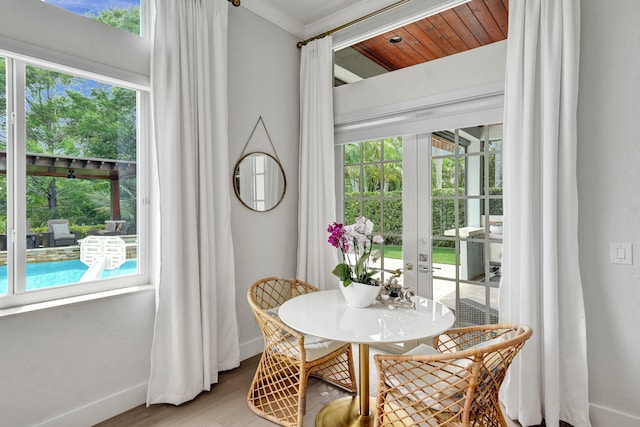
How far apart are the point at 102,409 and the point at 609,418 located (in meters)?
2.88

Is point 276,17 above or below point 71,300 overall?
above

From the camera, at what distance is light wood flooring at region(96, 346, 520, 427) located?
2061mm

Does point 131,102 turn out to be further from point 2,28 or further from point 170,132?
point 2,28

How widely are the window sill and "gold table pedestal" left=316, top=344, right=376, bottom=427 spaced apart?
1.35m

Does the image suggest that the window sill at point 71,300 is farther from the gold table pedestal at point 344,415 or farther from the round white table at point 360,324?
the gold table pedestal at point 344,415

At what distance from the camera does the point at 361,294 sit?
2.01 meters

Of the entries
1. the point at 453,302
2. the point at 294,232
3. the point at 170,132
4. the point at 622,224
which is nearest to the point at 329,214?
the point at 294,232

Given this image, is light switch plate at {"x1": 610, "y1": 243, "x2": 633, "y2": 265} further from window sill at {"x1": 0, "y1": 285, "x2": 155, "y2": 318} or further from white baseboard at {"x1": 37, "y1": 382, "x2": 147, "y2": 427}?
white baseboard at {"x1": 37, "y1": 382, "x2": 147, "y2": 427}

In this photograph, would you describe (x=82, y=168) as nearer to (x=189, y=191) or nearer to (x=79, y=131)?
(x=79, y=131)

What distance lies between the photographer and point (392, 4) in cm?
272

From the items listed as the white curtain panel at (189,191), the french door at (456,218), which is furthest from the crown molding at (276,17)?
the french door at (456,218)

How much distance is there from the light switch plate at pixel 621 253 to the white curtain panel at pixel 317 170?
1.85m

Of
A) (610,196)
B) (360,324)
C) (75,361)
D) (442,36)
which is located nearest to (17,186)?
(75,361)

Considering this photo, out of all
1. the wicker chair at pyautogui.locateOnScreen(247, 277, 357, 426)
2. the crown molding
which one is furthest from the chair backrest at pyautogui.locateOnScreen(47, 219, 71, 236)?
the crown molding
